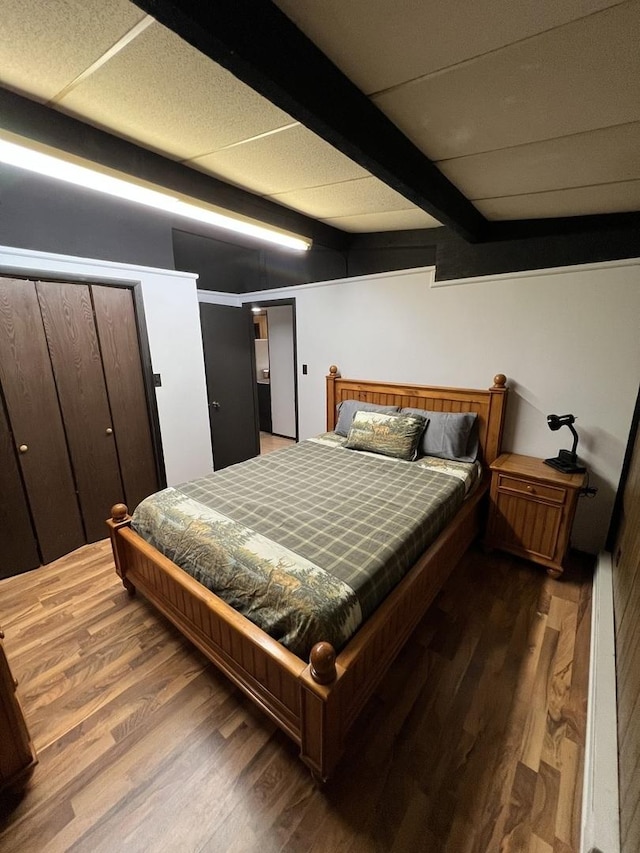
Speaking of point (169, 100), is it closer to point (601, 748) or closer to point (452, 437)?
point (452, 437)

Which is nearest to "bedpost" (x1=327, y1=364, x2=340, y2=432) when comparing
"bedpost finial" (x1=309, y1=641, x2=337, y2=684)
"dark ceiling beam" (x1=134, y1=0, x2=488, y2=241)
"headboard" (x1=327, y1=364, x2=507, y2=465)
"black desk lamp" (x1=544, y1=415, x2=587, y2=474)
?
"headboard" (x1=327, y1=364, x2=507, y2=465)

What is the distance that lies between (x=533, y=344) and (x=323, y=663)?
245cm

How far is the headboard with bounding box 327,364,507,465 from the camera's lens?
2.62m

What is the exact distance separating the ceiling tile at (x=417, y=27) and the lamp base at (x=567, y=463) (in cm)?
222

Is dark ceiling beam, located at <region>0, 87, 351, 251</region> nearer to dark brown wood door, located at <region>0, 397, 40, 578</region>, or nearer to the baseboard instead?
dark brown wood door, located at <region>0, 397, 40, 578</region>

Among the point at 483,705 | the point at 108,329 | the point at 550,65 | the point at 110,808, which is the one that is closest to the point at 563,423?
the point at 483,705

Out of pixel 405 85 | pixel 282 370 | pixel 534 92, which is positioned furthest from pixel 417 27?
pixel 282 370

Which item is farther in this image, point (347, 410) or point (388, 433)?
point (347, 410)

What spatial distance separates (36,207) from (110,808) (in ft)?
10.7

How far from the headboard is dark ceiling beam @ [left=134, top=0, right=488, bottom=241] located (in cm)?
169

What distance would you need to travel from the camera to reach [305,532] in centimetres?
170

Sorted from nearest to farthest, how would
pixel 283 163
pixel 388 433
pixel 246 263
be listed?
pixel 283 163, pixel 388 433, pixel 246 263

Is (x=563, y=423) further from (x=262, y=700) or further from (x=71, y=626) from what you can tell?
(x=71, y=626)

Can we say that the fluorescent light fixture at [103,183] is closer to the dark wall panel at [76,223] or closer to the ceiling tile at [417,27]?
the dark wall panel at [76,223]
